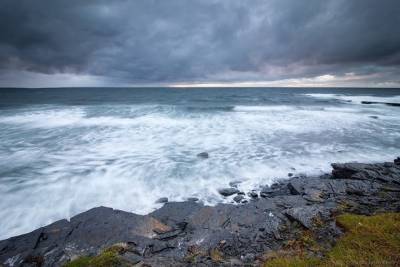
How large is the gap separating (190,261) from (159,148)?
10.5m

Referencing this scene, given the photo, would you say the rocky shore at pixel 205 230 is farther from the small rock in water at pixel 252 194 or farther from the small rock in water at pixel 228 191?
the small rock in water at pixel 228 191

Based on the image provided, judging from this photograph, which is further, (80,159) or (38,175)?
(80,159)

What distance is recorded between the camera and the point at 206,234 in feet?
15.1

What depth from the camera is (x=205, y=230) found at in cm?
481

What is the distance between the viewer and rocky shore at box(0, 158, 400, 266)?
155 inches

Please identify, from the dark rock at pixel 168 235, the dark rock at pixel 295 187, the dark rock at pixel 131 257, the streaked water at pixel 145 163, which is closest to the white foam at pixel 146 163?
the streaked water at pixel 145 163

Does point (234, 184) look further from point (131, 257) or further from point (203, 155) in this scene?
point (131, 257)

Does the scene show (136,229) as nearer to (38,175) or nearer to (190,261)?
(190,261)

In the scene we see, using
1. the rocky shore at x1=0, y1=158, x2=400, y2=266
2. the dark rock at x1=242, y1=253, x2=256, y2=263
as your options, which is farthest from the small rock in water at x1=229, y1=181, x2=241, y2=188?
the dark rock at x1=242, y1=253, x2=256, y2=263

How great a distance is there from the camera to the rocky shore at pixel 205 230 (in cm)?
394

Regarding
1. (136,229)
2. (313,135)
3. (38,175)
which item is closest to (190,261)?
(136,229)

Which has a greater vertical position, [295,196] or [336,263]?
[336,263]

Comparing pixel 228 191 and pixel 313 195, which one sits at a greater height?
pixel 313 195

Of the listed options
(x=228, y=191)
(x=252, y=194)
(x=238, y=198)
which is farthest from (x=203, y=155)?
(x=238, y=198)
